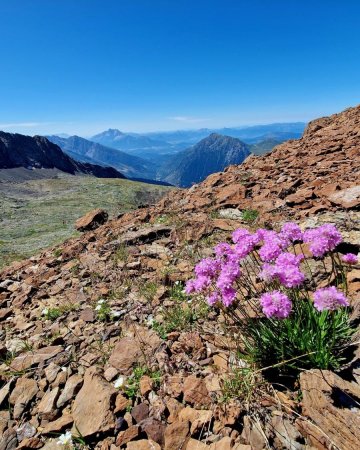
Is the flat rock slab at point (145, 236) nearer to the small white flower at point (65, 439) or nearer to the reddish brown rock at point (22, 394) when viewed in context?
the reddish brown rock at point (22, 394)

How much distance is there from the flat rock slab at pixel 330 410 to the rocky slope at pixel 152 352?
1 centimetres

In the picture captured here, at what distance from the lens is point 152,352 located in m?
6.25

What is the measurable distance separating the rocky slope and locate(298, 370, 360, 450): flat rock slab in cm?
1

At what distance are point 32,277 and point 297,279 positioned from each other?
989cm

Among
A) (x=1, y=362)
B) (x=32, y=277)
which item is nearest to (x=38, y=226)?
(x=32, y=277)

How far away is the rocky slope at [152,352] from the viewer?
4.29m

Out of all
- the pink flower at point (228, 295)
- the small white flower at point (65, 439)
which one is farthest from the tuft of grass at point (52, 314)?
the pink flower at point (228, 295)

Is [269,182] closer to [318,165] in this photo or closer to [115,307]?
[318,165]

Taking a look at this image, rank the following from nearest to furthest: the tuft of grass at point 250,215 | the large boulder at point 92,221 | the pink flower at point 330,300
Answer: the pink flower at point 330,300 → the tuft of grass at point 250,215 → the large boulder at point 92,221

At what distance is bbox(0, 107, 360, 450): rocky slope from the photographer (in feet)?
14.1

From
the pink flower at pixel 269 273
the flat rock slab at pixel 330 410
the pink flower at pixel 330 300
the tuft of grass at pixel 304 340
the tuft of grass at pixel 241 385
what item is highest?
the pink flower at pixel 269 273

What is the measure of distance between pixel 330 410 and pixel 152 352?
321cm

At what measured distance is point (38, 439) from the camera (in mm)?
5078

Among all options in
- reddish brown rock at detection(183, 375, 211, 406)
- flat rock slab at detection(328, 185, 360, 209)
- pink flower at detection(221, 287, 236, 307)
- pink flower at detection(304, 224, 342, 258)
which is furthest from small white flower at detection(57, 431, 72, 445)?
flat rock slab at detection(328, 185, 360, 209)
